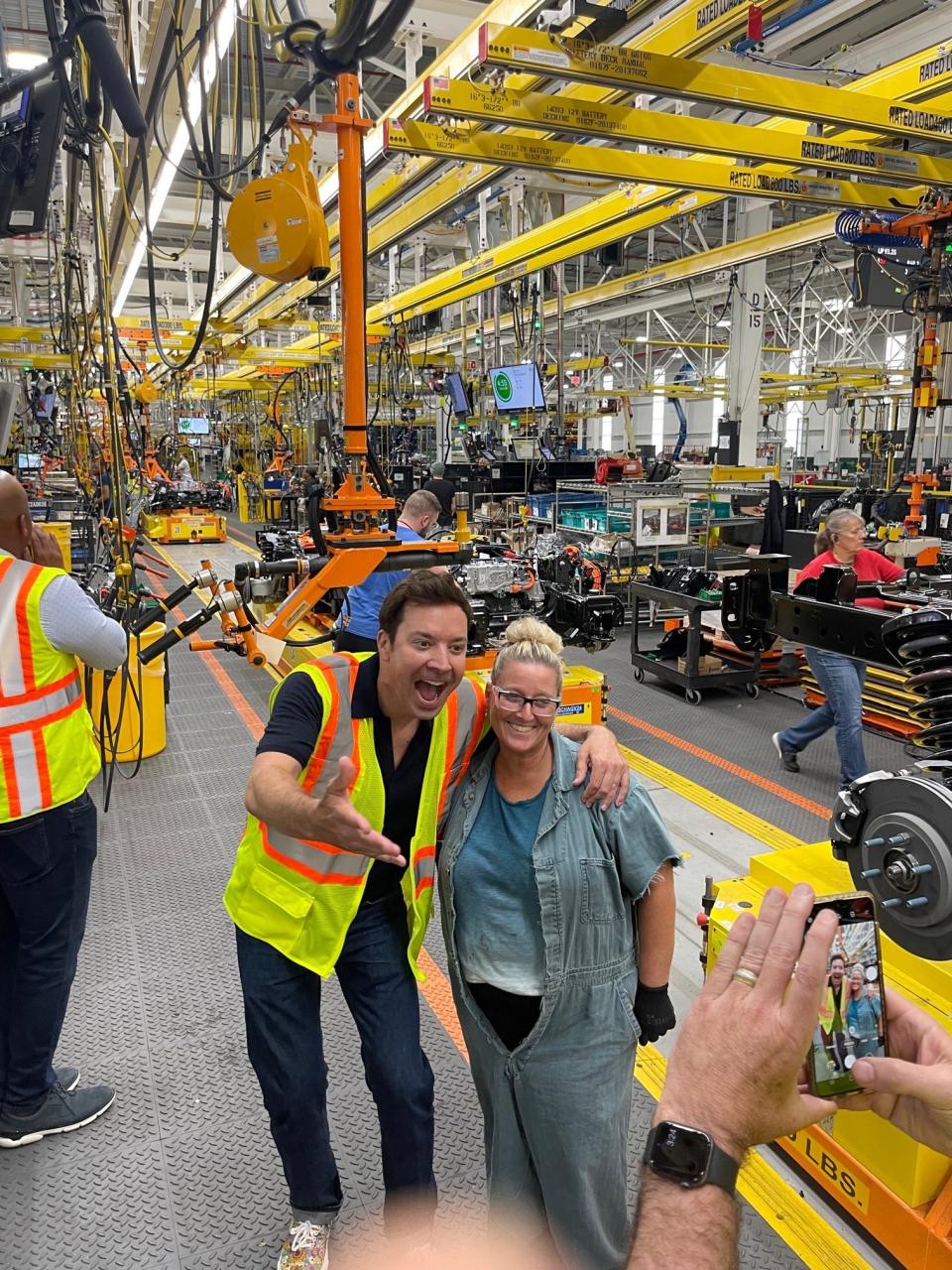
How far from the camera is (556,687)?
190cm

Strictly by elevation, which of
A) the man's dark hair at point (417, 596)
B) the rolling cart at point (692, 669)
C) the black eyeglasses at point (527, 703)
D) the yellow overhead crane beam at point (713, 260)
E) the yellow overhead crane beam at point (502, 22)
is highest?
the yellow overhead crane beam at point (713, 260)

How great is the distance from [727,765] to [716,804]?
756 mm

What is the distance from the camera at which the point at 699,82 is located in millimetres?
3943

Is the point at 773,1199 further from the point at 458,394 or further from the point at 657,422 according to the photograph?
the point at 657,422

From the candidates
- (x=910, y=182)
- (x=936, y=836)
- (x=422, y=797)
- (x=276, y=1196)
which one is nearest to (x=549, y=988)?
(x=422, y=797)

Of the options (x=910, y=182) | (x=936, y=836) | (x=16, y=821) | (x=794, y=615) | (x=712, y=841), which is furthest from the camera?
(x=910, y=182)

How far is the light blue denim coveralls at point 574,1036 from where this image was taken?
174 cm

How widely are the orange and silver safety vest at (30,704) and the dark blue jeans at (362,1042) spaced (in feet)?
2.75

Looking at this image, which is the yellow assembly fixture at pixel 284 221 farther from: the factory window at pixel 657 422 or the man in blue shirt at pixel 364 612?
the factory window at pixel 657 422

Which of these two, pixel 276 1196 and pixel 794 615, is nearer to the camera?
pixel 794 615

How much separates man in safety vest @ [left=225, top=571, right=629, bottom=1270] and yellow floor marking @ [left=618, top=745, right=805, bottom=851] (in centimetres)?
278

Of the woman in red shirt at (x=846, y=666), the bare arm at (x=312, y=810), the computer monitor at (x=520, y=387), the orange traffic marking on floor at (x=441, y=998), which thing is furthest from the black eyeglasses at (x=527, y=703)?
the computer monitor at (x=520, y=387)

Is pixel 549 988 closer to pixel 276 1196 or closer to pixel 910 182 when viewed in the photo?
pixel 276 1196

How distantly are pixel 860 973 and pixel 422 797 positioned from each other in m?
0.99
